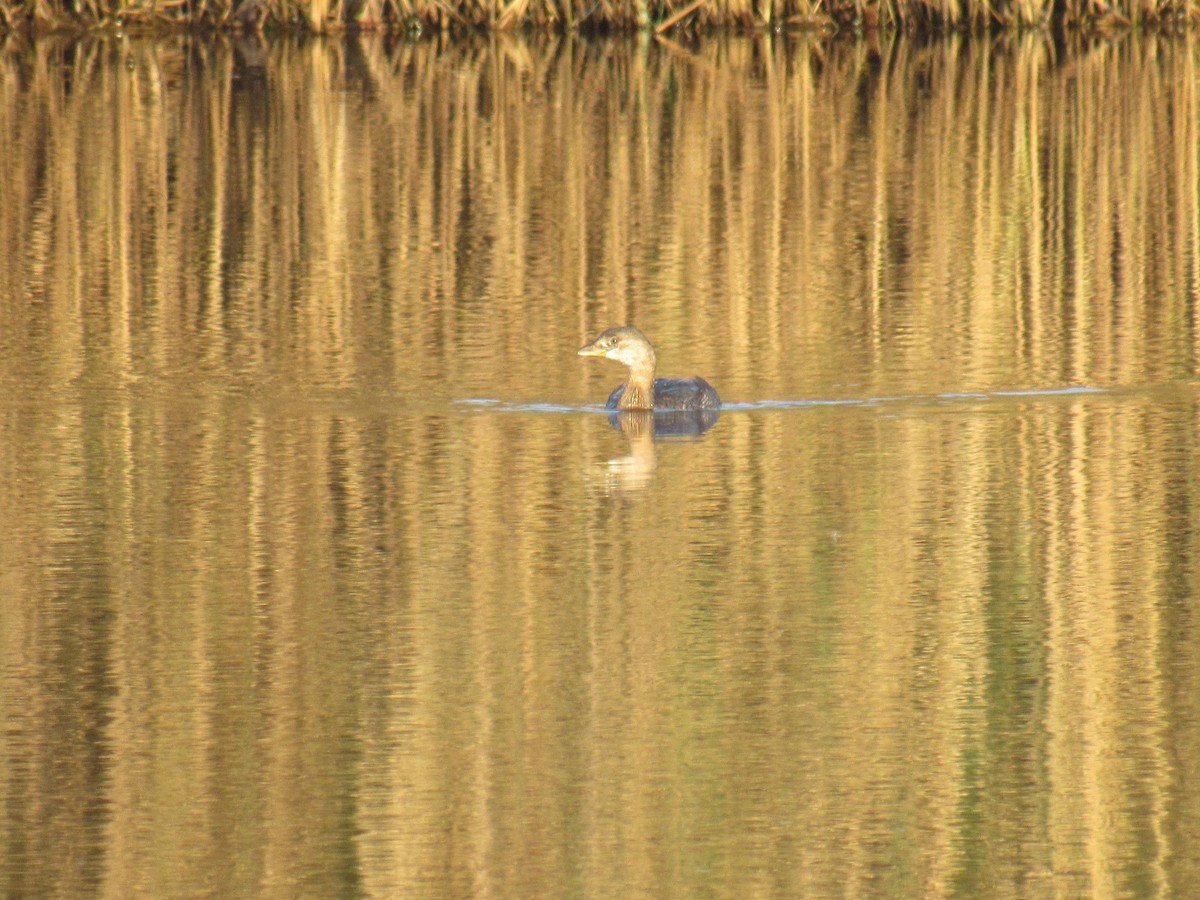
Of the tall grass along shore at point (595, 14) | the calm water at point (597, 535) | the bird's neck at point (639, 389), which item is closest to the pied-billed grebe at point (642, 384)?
the bird's neck at point (639, 389)

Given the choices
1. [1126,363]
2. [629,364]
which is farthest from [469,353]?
[1126,363]

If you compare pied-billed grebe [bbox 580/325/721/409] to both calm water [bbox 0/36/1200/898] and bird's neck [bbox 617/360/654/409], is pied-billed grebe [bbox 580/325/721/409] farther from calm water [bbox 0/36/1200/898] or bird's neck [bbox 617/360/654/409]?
calm water [bbox 0/36/1200/898]

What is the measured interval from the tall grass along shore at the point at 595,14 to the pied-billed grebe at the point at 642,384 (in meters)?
16.8

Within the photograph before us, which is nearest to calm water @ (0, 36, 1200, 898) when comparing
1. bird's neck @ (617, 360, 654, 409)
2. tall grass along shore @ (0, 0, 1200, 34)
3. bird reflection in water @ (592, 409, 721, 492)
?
bird reflection in water @ (592, 409, 721, 492)

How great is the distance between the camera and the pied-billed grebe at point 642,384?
30.8ft

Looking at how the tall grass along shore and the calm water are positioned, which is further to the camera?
the tall grass along shore

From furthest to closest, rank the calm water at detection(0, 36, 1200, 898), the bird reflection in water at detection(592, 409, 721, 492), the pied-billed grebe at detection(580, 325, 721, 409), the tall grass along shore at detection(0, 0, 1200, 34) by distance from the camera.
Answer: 1. the tall grass along shore at detection(0, 0, 1200, 34)
2. the pied-billed grebe at detection(580, 325, 721, 409)
3. the bird reflection in water at detection(592, 409, 721, 492)
4. the calm water at detection(0, 36, 1200, 898)

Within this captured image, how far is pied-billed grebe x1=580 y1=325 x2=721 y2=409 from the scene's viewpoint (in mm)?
9375

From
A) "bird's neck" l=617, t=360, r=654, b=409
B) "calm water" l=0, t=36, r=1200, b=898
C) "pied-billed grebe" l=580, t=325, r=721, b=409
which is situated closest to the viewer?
"calm water" l=0, t=36, r=1200, b=898

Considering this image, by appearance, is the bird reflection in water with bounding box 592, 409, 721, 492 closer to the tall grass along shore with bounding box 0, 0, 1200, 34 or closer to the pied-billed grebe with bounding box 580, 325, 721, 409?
the pied-billed grebe with bounding box 580, 325, 721, 409

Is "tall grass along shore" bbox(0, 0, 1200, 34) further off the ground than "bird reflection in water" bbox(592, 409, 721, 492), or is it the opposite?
"tall grass along shore" bbox(0, 0, 1200, 34)

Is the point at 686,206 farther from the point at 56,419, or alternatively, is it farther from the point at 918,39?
the point at 918,39

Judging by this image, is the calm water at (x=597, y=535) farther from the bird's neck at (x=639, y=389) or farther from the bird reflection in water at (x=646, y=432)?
the bird's neck at (x=639, y=389)

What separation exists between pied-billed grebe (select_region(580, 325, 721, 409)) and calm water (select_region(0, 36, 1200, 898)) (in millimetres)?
174
